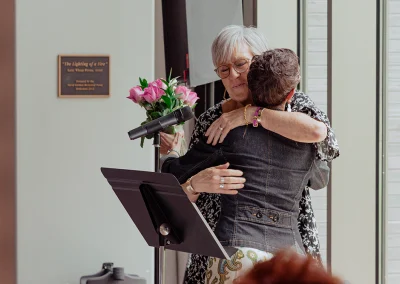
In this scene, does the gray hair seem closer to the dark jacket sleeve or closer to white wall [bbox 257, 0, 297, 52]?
the dark jacket sleeve

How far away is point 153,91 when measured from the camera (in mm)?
3822

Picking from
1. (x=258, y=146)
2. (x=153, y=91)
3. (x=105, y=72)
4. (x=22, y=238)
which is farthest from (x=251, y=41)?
(x=22, y=238)

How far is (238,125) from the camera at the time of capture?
3.03 m

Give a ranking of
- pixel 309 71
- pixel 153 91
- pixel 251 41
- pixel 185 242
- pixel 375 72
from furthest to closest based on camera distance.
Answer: pixel 309 71, pixel 375 72, pixel 153 91, pixel 251 41, pixel 185 242

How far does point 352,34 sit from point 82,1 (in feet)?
4.93

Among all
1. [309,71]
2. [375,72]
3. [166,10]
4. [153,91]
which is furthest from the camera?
[166,10]

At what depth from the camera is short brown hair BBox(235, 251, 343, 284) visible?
4.42 ft

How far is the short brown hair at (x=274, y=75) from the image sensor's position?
2932 mm

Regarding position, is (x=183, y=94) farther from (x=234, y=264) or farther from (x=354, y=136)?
(x=234, y=264)

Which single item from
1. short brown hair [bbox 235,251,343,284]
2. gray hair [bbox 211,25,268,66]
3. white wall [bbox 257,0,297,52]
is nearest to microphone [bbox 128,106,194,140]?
gray hair [bbox 211,25,268,66]

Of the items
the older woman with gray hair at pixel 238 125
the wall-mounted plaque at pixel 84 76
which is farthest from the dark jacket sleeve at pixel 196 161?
the wall-mounted plaque at pixel 84 76

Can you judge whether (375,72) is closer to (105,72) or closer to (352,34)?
(352,34)

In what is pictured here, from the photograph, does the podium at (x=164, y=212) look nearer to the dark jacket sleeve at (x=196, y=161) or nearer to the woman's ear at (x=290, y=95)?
the dark jacket sleeve at (x=196, y=161)

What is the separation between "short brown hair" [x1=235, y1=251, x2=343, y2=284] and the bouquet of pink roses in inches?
93.7
